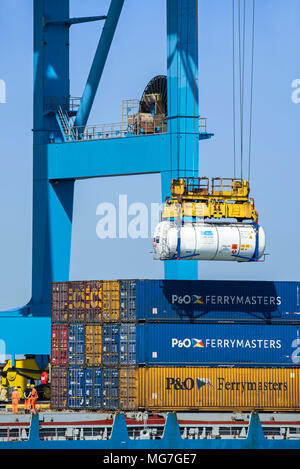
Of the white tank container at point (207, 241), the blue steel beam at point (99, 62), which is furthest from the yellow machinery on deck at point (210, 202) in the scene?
the blue steel beam at point (99, 62)

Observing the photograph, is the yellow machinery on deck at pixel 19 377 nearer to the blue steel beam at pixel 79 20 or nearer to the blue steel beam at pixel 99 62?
the blue steel beam at pixel 99 62

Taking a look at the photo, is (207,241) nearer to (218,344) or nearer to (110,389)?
(218,344)

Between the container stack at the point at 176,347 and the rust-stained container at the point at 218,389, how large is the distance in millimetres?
39

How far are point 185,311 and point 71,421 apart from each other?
20.3 ft

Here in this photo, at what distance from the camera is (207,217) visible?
47.9m

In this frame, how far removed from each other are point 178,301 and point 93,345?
378cm

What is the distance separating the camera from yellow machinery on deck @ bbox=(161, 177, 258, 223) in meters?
47.7

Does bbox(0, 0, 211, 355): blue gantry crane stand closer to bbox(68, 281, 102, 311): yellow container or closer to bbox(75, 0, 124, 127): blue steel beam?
bbox(75, 0, 124, 127): blue steel beam

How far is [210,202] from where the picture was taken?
47.8 m

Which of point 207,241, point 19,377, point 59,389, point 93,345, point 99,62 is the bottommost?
point 19,377

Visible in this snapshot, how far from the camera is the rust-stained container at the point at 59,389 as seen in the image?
47750mm

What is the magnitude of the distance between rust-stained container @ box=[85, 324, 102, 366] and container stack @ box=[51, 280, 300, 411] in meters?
0.04

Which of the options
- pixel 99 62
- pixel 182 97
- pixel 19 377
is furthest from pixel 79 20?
pixel 19 377

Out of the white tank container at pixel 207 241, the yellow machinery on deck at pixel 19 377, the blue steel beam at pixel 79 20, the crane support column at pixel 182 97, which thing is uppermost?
the blue steel beam at pixel 79 20
